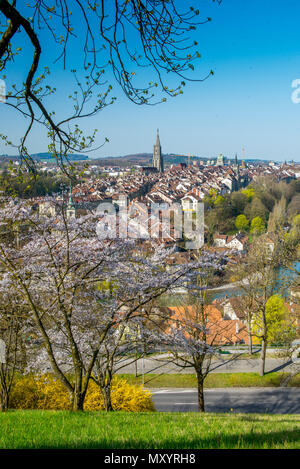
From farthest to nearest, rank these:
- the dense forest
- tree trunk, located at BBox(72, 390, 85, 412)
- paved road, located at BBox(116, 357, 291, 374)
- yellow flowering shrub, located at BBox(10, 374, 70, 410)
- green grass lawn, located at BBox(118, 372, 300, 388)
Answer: the dense forest, paved road, located at BBox(116, 357, 291, 374), green grass lawn, located at BBox(118, 372, 300, 388), yellow flowering shrub, located at BBox(10, 374, 70, 410), tree trunk, located at BBox(72, 390, 85, 412)

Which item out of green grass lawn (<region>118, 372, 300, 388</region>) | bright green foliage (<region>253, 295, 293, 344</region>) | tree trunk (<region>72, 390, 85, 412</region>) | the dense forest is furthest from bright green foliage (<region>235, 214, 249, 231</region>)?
tree trunk (<region>72, 390, 85, 412</region>)

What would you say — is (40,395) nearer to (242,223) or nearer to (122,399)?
(122,399)

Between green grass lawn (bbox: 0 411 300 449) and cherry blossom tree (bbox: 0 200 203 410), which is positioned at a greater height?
cherry blossom tree (bbox: 0 200 203 410)

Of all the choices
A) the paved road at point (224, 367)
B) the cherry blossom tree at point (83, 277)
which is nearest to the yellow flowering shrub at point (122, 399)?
the cherry blossom tree at point (83, 277)

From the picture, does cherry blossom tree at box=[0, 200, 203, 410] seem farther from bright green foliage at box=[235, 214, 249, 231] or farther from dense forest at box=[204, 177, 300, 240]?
bright green foliage at box=[235, 214, 249, 231]

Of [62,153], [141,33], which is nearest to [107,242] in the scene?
[62,153]

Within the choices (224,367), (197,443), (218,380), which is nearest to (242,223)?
(224,367)

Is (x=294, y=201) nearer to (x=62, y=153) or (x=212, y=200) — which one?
(x=212, y=200)
